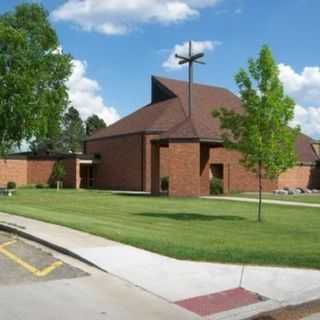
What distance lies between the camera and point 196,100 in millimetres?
47969

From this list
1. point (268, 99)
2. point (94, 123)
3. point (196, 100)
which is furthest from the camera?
point (94, 123)

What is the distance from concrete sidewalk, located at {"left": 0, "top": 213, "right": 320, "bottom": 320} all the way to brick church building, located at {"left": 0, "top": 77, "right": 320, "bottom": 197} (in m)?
23.8

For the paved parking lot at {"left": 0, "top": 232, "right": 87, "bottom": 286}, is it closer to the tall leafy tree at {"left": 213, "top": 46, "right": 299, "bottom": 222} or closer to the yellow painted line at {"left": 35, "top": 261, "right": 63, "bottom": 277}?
the yellow painted line at {"left": 35, "top": 261, "right": 63, "bottom": 277}

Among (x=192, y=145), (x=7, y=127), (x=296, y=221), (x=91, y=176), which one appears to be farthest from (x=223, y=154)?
(x=296, y=221)

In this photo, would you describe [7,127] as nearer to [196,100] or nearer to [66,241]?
[66,241]

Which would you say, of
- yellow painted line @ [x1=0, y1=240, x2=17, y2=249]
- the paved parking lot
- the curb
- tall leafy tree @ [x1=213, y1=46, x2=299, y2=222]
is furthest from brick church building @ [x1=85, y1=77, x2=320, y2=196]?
the paved parking lot

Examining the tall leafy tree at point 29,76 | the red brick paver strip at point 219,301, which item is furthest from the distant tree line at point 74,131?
the red brick paver strip at point 219,301

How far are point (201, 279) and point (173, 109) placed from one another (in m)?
38.2

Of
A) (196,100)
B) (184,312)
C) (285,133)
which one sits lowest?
(184,312)

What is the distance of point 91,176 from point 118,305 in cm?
4629

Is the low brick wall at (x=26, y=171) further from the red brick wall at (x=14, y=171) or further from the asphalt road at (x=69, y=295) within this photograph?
the asphalt road at (x=69, y=295)

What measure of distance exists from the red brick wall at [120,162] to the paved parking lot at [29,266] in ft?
110

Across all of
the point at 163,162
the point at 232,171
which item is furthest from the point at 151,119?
the point at 232,171

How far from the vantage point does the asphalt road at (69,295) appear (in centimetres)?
680
